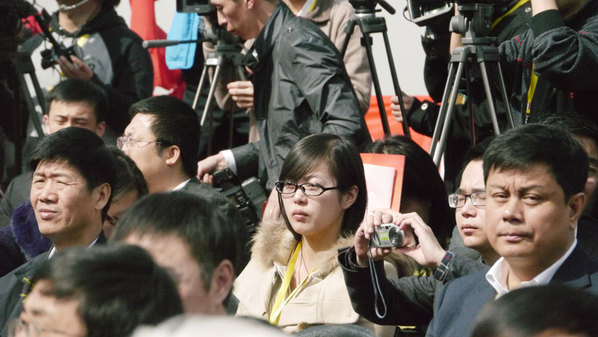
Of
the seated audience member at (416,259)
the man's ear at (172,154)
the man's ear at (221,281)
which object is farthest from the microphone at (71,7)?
the man's ear at (221,281)

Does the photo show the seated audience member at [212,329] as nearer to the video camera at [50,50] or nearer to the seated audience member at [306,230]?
the seated audience member at [306,230]

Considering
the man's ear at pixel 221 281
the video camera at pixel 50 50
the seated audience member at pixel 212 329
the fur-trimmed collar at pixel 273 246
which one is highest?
the seated audience member at pixel 212 329

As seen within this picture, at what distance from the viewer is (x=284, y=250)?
3715 mm

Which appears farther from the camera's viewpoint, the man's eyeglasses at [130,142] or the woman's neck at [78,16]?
the woman's neck at [78,16]

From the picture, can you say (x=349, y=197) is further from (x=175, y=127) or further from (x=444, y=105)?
(x=175, y=127)

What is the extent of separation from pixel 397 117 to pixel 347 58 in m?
0.35

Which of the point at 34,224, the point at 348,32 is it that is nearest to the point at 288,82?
the point at 348,32

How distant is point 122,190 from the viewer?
391cm

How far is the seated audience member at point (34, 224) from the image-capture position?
391 cm

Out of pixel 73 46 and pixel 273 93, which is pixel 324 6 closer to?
pixel 273 93

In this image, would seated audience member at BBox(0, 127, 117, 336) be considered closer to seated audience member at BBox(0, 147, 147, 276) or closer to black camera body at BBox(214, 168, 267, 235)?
seated audience member at BBox(0, 147, 147, 276)

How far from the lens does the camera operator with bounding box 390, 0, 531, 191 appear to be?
4.36m

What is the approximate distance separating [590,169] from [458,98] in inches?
47.2

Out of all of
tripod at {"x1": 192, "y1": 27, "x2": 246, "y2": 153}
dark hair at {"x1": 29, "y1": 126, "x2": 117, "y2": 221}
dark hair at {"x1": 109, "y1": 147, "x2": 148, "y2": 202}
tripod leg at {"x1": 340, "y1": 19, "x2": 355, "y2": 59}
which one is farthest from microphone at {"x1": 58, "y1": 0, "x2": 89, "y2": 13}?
dark hair at {"x1": 29, "y1": 126, "x2": 117, "y2": 221}
